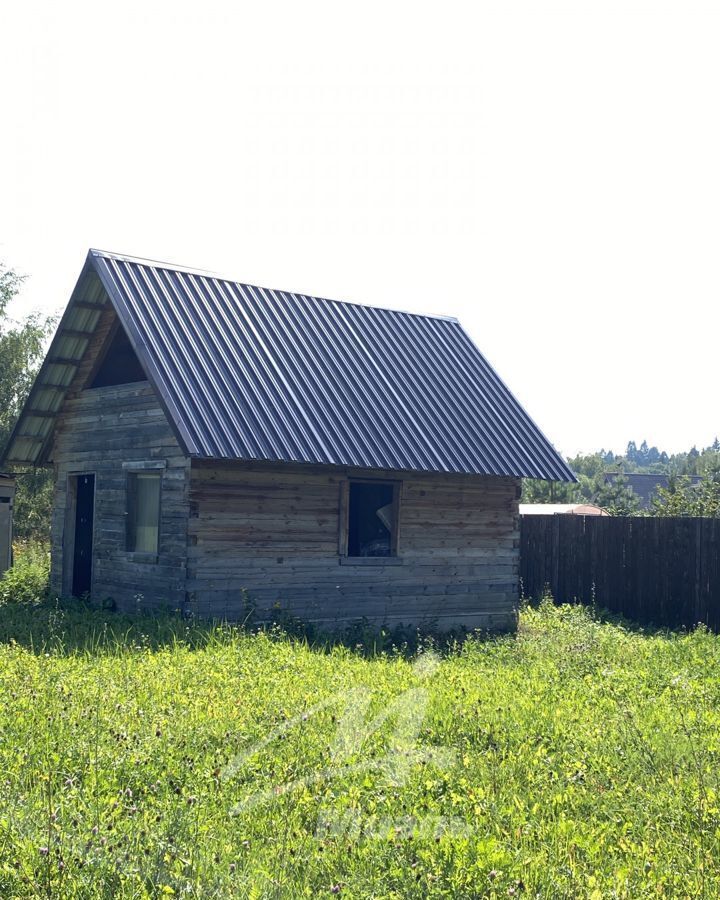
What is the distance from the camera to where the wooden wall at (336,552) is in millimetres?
15141

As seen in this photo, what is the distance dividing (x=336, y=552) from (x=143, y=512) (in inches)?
129

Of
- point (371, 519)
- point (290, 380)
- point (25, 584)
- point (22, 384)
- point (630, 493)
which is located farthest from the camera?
point (630, 493)

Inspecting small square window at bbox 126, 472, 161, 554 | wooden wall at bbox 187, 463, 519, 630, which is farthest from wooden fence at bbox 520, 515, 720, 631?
small square window at bbox 126, 472, 161, 554

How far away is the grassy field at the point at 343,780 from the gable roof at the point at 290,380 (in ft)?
14.6

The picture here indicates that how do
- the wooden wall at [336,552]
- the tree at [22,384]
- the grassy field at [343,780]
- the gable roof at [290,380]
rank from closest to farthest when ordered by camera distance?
the grassy field at [343,780] → the wooden wall at [336,552] → the gable roof at [290,380] → the tree at [22,384]

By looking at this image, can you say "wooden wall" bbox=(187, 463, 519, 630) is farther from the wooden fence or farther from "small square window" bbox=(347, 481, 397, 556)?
the wooden fence

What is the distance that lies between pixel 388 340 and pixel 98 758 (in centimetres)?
1379

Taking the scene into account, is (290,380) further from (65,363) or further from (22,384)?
(22,384)

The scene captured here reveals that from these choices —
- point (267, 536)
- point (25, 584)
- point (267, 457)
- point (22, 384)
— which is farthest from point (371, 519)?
point (22, 384)

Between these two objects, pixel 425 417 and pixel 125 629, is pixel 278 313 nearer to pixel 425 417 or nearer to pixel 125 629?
pixel 425 417

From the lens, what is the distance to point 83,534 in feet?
61.1

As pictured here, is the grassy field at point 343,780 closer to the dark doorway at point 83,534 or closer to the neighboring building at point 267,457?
the neighboring building at point 267,457

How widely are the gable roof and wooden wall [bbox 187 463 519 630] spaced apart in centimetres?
69

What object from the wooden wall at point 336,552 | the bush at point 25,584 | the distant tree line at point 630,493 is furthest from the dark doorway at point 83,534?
the distant tree line at point 630,493
